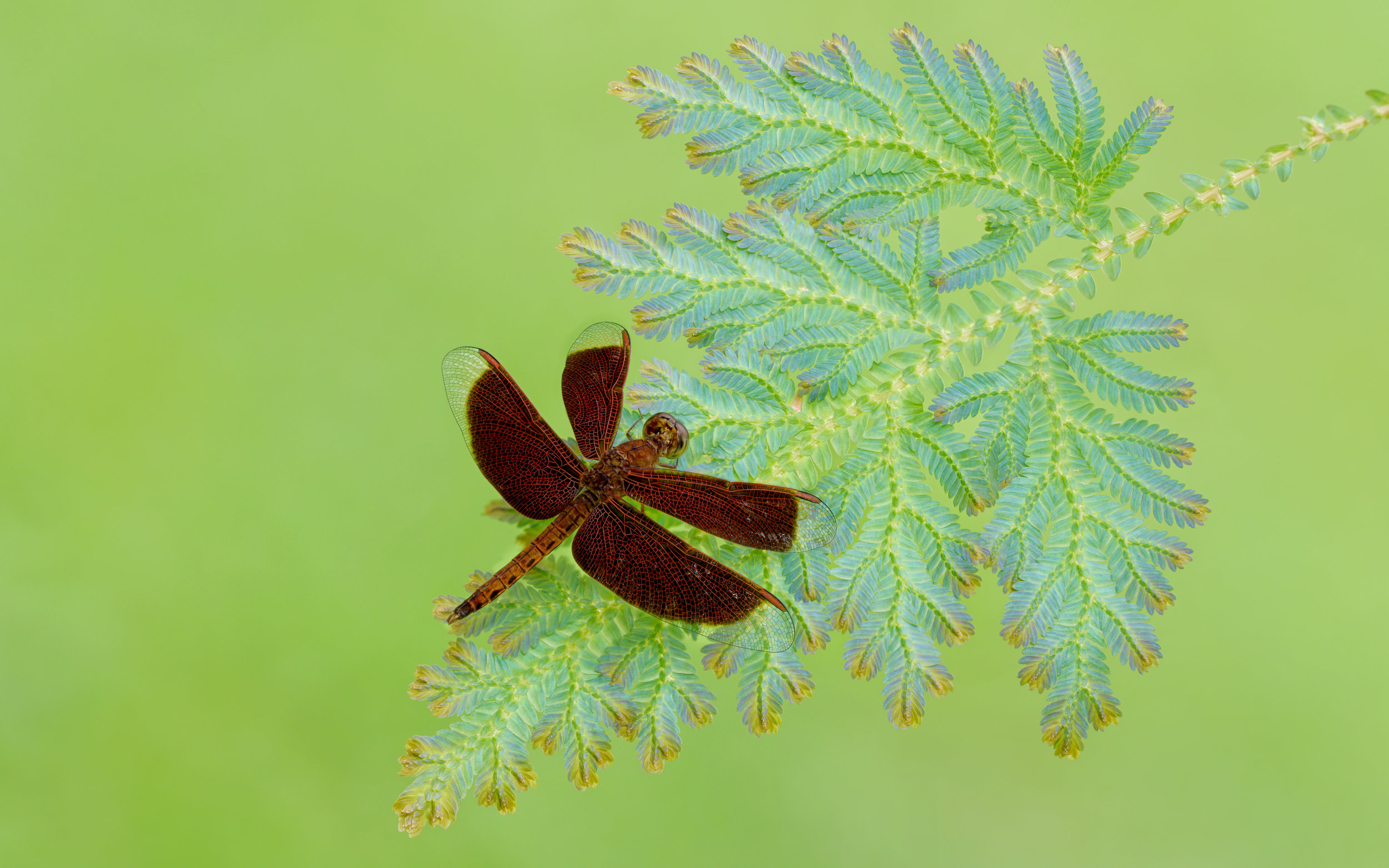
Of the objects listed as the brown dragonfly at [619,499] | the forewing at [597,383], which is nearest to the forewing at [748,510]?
the brown dragonfly at [619,499]

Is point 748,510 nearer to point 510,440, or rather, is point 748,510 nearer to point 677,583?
point 677,583

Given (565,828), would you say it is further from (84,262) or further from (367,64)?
(367,64)

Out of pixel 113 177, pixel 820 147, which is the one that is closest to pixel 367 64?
pixel 113 177

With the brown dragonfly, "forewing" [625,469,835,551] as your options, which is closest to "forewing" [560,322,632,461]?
the brown dragonfly

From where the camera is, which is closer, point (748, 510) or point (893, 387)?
point (748, 510)

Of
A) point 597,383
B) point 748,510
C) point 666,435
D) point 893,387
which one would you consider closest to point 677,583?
point 748,510

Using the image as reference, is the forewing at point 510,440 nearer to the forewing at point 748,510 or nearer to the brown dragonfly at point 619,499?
the brown dragonfly at point 619,499

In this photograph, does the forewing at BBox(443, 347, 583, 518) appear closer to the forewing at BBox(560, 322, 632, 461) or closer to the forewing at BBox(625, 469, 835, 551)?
the forewing at BBox(560, 322, 632, 461)
